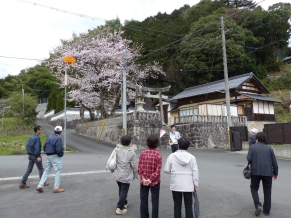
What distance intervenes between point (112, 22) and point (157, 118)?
1035 inches

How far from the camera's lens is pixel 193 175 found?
3.94 meters

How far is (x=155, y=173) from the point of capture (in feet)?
13.5

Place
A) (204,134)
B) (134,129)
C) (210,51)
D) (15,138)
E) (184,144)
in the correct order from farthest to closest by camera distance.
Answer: (210,51) < (15,138) < (204,134) < (134,129) < (184,144)

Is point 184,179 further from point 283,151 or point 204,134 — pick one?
point 204,134

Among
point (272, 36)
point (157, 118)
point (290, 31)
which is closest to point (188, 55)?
point (157, 118)

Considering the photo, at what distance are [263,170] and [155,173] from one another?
6.72 ft

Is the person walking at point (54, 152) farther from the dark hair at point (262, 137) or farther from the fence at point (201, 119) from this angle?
the fence at point (201, 119)

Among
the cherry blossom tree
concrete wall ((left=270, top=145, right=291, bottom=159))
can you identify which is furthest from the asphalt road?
the cherry blossom tree

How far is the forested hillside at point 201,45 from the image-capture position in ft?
100

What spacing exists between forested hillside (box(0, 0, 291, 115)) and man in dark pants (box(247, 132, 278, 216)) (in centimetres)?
2156

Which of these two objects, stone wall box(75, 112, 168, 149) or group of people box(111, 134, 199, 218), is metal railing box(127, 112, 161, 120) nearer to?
stone wall box(75, 112, 168, 149)

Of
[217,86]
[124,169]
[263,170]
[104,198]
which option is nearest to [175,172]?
[124,169]

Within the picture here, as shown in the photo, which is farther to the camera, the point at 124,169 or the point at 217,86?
the point at 217,86

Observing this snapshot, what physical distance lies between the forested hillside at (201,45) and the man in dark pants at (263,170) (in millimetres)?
21556
